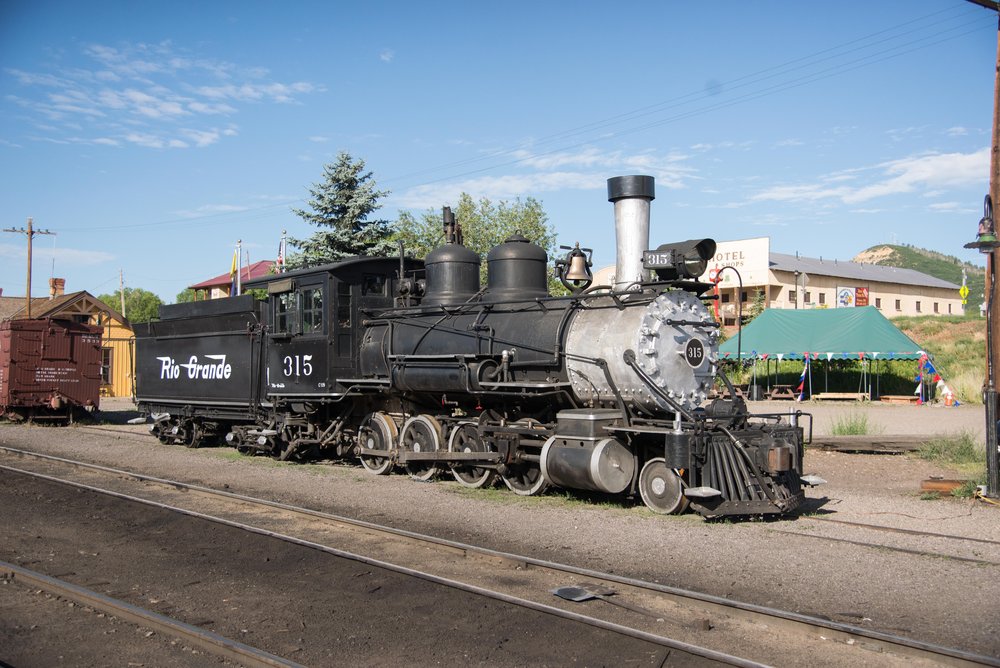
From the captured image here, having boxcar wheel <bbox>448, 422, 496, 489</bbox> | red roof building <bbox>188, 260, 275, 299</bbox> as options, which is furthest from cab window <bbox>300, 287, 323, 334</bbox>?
red roof building <bbox>188, 260, 275, 299</bbox>

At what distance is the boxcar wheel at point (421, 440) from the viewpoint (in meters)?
12.2

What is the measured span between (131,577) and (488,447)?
17.6ft

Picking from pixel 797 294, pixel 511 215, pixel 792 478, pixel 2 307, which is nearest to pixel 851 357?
pixel 511 215

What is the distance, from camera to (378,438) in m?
13.1

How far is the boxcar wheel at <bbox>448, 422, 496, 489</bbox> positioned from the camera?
453 inches

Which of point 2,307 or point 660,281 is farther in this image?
point 2,307

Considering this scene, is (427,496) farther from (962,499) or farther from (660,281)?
(962,499)

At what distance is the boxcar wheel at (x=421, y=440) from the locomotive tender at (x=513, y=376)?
1.0 inches

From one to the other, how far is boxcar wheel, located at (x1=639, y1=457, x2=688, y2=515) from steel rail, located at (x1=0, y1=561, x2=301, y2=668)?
556 cm

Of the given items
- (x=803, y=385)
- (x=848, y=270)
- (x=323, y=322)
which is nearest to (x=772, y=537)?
(x=323, y=322)

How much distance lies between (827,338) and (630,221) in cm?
2181

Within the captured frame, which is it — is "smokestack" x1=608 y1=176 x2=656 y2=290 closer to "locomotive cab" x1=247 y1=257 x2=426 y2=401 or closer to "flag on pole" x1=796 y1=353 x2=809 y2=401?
"locomotive cab" x1=247 y1=257 x2=426 y2=401

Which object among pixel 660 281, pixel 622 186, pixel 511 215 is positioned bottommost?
pixel 660 281

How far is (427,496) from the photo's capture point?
10.9 metres
